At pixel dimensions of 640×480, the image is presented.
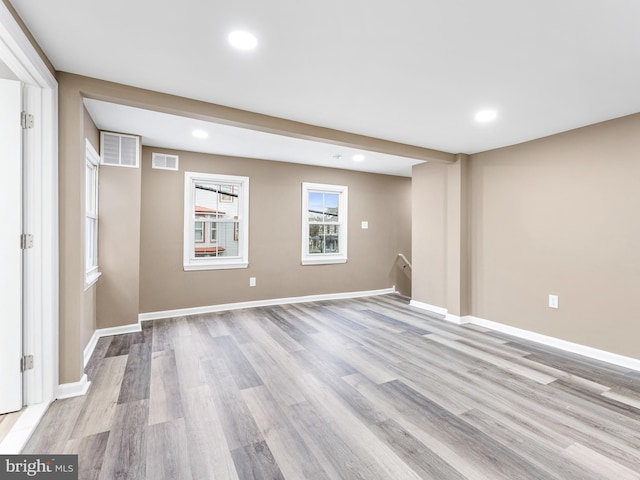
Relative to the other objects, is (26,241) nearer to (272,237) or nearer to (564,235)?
(272,237)

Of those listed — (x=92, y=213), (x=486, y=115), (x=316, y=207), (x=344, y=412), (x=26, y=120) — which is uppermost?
(x=486, y=115)

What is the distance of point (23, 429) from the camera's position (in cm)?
189

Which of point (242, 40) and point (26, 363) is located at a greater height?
point (242, 40)

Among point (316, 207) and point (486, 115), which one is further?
A: point (316, 207)

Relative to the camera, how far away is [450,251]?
181 inches

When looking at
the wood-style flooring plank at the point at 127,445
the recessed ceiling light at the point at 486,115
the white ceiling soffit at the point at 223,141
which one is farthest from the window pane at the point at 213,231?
the recessed ceiling light at the point at 486,115

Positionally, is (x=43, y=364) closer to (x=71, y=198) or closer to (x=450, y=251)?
(x=71, y=198)

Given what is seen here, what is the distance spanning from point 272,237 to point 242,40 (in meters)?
3.56

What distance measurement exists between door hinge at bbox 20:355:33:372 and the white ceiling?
6.69 ft

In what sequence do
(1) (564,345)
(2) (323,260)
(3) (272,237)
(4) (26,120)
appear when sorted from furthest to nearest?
(2) (323,260) < (3) (272,237) < (1) (564,345) < (4) (26,120)

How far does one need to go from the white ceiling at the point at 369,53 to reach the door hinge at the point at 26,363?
6.69ft

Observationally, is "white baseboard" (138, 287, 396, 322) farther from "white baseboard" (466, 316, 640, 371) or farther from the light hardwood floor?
"white baseboard" (466, 316, 640, 371)

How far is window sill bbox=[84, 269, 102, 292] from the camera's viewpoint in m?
3.04

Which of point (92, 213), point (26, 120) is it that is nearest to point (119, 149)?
point (92, 213)
